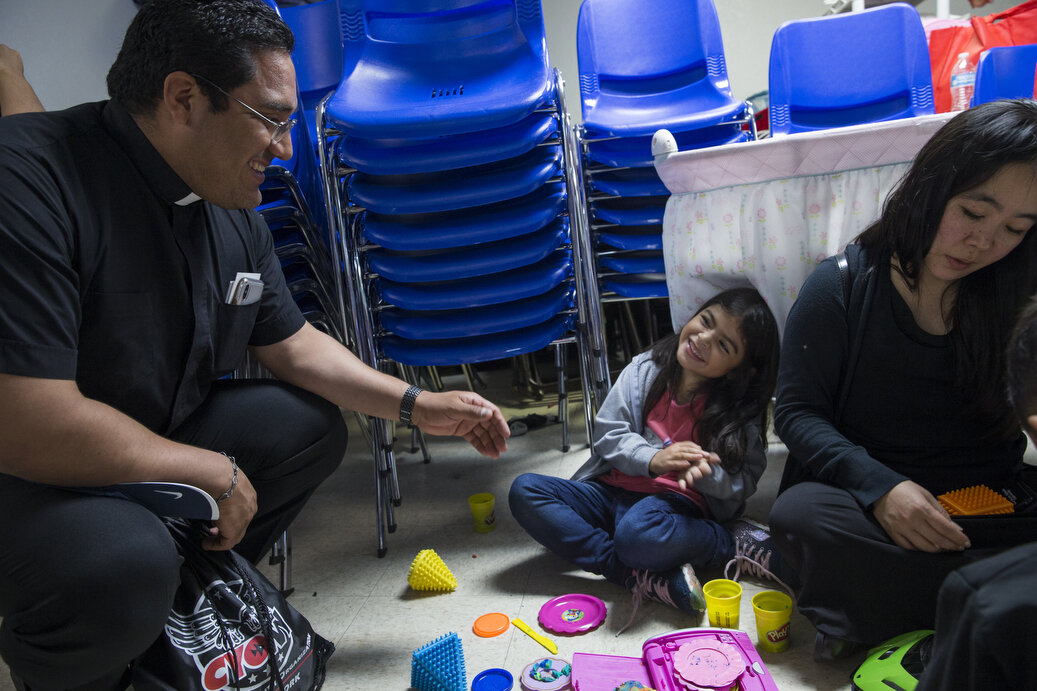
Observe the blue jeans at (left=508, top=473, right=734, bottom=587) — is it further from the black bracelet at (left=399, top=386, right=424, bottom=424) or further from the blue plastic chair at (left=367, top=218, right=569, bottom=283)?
the blue plastic chair at (left=367, top=218, right=569, bottom=283)

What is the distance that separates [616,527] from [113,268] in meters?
1.03

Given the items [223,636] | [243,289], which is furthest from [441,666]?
[243,289]

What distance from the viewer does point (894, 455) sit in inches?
50.4

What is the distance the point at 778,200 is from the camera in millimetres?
1473

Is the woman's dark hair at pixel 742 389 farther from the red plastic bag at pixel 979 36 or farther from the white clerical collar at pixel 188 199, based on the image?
the red plastic bag at pixel 979 36

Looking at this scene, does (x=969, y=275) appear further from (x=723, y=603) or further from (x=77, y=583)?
(x=77, y=583)

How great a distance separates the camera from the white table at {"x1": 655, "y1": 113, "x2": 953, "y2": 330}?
54.8 inches

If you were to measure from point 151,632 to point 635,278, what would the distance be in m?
1.51

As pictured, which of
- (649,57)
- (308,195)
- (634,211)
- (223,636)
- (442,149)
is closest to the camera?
(223,636)

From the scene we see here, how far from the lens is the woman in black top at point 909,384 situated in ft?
3.64

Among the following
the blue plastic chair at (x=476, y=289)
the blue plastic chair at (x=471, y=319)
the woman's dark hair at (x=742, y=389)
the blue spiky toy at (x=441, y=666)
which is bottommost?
the blue spiky toy at (x=441, y=666)

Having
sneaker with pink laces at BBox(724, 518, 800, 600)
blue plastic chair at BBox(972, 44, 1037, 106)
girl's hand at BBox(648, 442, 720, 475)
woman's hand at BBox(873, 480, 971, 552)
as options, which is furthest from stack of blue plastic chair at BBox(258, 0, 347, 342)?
blue plastic chair at BBox(972, 44, 1037, 106)

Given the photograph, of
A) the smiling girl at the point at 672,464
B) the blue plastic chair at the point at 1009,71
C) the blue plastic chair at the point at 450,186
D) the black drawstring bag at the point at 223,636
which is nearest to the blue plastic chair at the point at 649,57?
the blue plastic chair at the point at 450,186

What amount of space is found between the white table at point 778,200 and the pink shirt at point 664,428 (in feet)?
0.90
